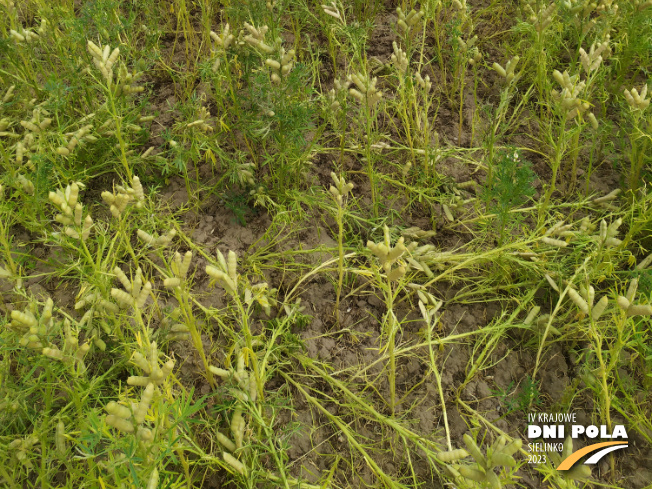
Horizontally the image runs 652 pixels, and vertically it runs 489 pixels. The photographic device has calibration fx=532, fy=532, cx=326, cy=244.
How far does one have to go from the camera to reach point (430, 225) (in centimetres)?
271

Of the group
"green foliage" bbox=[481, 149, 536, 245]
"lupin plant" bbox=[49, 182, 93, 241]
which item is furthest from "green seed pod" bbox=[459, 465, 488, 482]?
"lupin plant" bbox=[49, 182, 93, 241]

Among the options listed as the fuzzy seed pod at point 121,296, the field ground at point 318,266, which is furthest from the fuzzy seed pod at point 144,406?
the fuzzy seed pod at point 121,296

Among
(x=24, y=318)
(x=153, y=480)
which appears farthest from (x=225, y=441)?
(x=24, y=318)

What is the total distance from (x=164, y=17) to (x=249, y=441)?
2.91m

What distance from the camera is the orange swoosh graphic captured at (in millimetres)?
1859

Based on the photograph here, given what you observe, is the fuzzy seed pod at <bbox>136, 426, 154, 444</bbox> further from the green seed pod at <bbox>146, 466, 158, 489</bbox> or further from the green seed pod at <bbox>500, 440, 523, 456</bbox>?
the green seed pod at <bbox>500, 440, 523, 456</bbox>

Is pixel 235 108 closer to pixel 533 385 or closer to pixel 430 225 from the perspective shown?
pixel 430 225

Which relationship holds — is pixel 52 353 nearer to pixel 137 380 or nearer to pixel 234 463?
pixel 137 380

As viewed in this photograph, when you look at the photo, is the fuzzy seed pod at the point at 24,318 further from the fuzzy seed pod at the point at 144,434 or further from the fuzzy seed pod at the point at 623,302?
the fuzzy seed pod at the point at 623,302

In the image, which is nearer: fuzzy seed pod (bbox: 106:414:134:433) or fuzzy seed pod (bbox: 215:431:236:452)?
fuzzy seed pod (bbox: 106:414:134:433)

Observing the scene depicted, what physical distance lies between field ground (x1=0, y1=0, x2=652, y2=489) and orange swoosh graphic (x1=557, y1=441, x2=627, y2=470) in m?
0.06

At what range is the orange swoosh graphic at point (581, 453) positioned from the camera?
1.86 meters

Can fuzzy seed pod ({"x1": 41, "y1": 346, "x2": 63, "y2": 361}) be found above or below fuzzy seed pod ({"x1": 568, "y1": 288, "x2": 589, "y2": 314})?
above

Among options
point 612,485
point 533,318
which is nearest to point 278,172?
point 533,318
